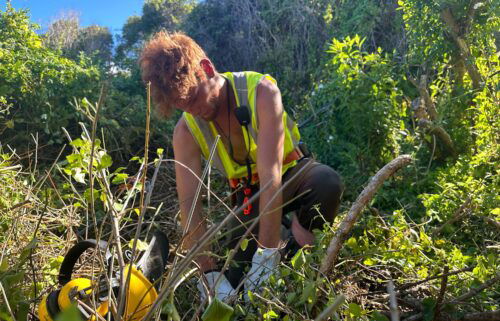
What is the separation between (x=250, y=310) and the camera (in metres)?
1.21

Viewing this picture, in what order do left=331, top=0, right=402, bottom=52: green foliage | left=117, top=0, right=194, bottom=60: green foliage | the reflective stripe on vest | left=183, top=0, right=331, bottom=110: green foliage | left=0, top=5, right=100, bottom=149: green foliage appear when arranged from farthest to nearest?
left=117, top=0, right=194, bottom=60: green foliage
left=183, top=0, right=331, bottom=110: green foliage
left=331, top=0, right=402, bottom=52: green foliage
left=0, top=5, right=100, bottom=149: green foliage
the reflective stripe on vest

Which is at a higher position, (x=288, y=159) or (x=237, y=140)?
(x=237, y=140)

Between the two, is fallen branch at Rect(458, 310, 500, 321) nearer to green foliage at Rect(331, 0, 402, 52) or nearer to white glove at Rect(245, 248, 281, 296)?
white glove at Rect(245, 248, 281, 296)

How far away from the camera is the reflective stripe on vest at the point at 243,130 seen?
1931 mm

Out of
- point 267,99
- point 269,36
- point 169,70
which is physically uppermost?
point 269,36

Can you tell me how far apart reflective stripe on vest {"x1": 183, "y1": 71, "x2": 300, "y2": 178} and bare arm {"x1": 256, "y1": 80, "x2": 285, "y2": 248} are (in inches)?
3.1

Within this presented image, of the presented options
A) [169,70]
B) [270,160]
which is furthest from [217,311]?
[169,70]

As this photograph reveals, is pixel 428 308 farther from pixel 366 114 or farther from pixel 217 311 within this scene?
pixel 366 114

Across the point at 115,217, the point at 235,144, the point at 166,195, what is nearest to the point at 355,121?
the point at 235,144

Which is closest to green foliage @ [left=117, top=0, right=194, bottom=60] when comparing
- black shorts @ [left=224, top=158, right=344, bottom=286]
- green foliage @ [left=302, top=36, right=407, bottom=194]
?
green foliage @ [left=302, top=36, right=407, bottom=194]

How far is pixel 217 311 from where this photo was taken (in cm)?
82

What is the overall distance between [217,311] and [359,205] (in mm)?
532

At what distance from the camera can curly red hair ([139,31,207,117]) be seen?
177 cm

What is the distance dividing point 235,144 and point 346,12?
3.61m
